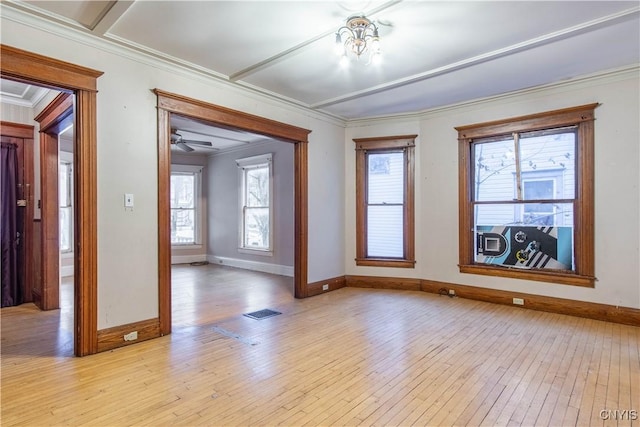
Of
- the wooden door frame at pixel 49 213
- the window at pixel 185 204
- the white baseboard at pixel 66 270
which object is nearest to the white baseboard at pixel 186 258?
the window at pixel 185 204

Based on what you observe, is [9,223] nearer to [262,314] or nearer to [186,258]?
[262,314]

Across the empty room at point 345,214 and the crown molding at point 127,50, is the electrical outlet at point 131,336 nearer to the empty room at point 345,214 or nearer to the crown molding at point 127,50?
the empty room at point 345,214

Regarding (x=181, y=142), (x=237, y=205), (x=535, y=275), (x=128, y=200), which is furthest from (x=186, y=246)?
(x=535, y=275)

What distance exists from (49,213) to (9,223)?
0.69 m

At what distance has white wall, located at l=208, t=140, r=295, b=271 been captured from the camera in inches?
270

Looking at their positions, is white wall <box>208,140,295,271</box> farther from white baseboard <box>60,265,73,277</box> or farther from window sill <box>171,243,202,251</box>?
white baseboard <box>60,265,73,277</box>

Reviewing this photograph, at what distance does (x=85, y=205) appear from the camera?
9.73ft

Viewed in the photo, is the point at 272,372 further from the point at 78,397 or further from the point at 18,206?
the point at 18,206

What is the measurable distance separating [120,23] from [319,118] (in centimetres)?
303

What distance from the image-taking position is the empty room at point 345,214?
8.07ft

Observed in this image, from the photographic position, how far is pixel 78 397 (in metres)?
2.30

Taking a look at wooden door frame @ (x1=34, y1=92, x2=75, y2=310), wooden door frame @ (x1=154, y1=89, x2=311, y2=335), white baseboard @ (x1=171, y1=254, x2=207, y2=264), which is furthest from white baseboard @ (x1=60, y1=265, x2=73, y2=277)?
wooden door frame @ (x1=154, y1=89, x2=311, y2=335)

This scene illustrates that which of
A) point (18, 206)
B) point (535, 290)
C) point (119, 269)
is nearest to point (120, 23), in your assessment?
point (119, 269)

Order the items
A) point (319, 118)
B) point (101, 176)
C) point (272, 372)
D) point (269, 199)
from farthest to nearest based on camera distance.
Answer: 1. point (269, 199)
2. point (319, 118)
3. point (101, 176)
4. point (272, 372)
